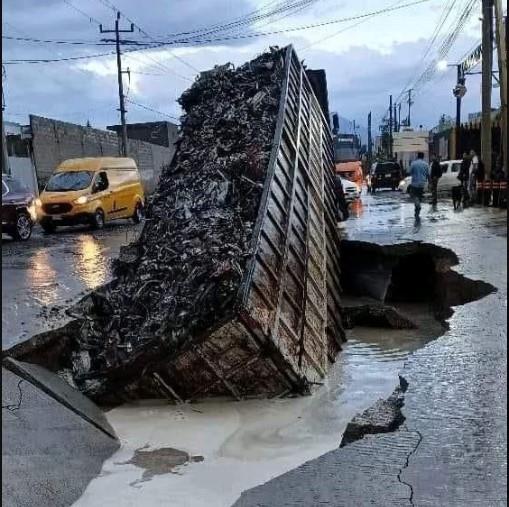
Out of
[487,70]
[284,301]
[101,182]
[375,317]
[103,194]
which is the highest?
[487,70]

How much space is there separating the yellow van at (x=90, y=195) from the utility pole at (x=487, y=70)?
36.4ft

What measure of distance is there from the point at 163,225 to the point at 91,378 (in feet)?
9.68

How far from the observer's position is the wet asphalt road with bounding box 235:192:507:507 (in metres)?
3.52

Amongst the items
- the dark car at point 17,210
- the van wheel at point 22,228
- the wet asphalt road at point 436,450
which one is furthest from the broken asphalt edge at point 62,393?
the van wheel at point 22,228

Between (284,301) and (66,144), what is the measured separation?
24.7 m

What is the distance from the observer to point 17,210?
16.6 meters

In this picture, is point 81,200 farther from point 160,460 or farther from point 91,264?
point 160,460

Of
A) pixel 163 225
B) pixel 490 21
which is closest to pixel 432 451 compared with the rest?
pixel 163 225

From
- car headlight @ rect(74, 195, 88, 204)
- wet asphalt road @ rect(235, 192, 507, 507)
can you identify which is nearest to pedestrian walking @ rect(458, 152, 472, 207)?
Answer: car headlight @ rect(74, 195, 88, 204)

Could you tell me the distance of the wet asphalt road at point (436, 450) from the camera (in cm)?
352

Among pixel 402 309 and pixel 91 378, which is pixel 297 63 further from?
pixel 91 378

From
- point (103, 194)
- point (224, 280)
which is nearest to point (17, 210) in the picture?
point (103, 194)

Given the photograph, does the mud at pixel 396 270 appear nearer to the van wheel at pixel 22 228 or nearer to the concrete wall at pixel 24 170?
the van wheel at pixel 22 228

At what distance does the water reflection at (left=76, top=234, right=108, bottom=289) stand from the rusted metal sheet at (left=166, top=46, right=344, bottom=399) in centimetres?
299
